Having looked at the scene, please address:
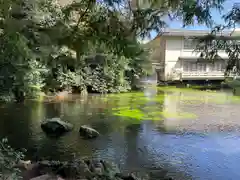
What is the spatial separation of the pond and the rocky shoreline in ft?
1.66

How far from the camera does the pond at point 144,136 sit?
16.4 ft

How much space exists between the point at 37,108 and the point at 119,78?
19.3ft

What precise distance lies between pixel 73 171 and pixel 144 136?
2.90 m

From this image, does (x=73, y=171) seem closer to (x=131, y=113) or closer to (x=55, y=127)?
(x=55, y=127)

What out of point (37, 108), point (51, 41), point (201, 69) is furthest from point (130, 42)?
point (201, 69)

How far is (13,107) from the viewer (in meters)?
9.84

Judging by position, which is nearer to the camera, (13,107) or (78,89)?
(13,107)

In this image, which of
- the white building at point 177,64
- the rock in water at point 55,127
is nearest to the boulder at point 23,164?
the rock in water at point 55,127

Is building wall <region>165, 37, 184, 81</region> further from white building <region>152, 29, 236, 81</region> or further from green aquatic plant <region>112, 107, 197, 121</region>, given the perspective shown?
green aquatic plant <region>112, 107, 197, 121</region>

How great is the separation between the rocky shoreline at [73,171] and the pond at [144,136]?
1.66 ft

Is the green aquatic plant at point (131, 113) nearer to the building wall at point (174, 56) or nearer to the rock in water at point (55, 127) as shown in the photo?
the rock in water at point (55, 127)

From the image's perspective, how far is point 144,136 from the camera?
260 inches

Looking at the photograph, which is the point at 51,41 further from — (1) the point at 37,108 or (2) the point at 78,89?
(2) the point at 78,89

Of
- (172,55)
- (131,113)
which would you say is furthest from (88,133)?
(172,55)
